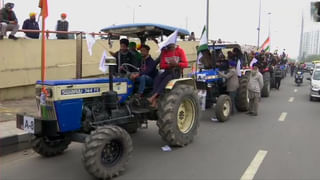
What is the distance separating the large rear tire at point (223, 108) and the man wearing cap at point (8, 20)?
6578 millimetres

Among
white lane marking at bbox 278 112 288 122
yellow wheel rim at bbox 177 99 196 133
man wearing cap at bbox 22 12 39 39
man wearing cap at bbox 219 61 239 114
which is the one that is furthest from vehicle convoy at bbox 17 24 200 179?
man wearing cap at bbox 22 12 39 39

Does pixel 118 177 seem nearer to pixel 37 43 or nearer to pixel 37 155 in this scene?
pixel 37 155

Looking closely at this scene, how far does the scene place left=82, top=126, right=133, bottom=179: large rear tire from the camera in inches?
208

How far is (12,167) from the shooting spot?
6.21 meters

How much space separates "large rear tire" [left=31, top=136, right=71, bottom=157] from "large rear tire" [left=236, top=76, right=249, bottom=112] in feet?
22.6

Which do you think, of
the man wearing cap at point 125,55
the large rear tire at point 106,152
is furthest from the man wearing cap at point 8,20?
the large rear tire at point 106,152

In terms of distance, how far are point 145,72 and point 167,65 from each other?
485 mm

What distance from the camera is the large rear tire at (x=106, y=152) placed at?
17.3 feet

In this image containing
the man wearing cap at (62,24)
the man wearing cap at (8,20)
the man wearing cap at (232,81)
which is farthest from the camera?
the man wearing cap at (62,24)

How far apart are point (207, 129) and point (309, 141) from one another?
2.50 meters

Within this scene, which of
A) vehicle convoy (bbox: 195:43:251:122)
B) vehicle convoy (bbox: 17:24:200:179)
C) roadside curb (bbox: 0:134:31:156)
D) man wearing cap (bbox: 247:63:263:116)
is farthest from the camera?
man wearing cap (bbox: 247:63:263:116)

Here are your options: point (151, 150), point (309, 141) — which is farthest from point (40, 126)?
point (309, 141)

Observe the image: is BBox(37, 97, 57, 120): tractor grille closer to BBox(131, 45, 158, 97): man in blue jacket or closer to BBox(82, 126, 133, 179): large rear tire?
BBox(82, 126, 133, 179): large rear tire

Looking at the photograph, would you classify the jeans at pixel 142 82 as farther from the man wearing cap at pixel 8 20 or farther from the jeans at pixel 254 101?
the man wearing cap at pixel 8 20
